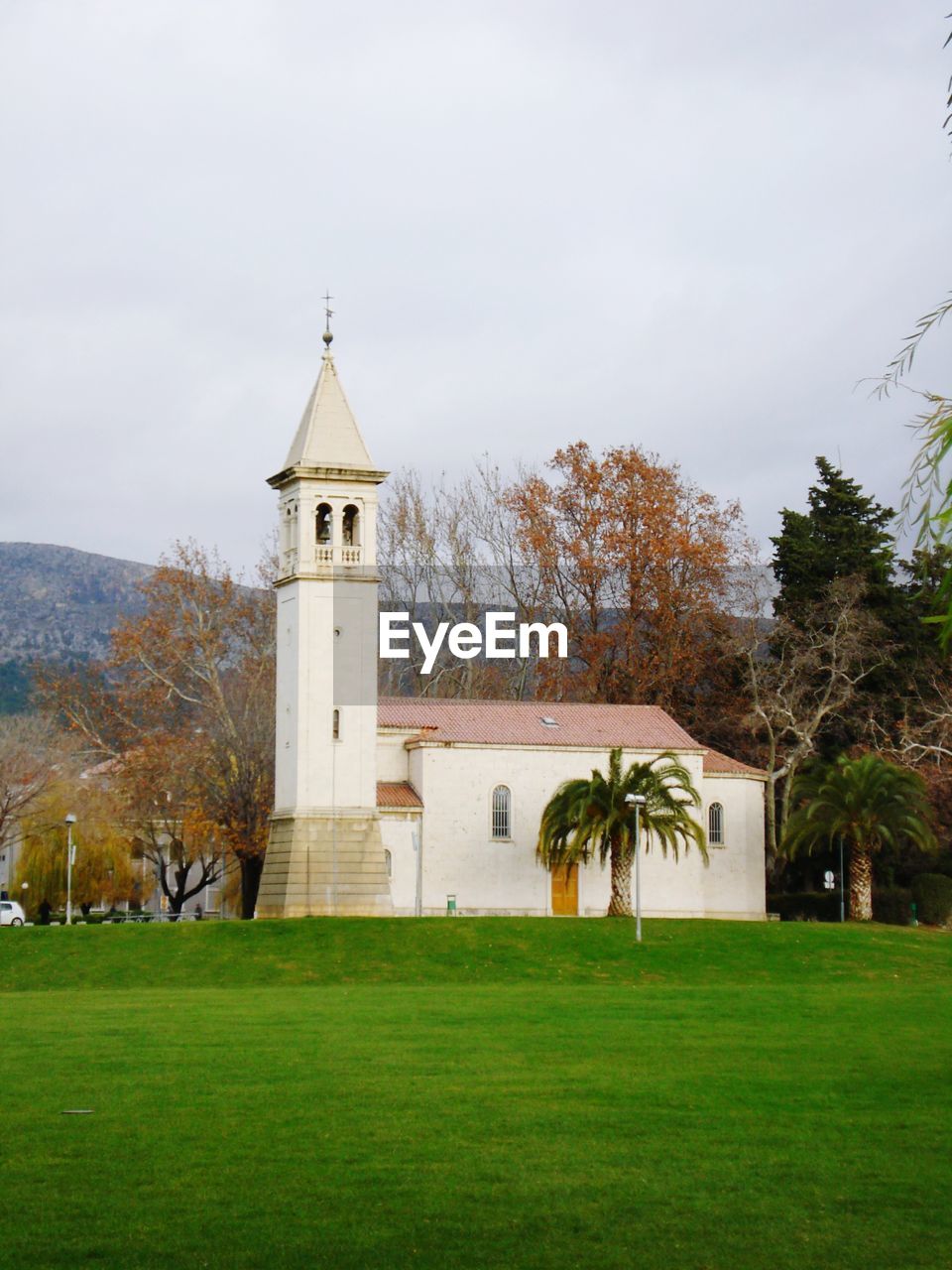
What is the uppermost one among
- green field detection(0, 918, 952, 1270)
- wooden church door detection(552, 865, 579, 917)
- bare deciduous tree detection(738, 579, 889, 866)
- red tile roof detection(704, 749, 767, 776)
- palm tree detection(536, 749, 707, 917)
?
bare deciduous tree detection(738, 579, 889, 866)

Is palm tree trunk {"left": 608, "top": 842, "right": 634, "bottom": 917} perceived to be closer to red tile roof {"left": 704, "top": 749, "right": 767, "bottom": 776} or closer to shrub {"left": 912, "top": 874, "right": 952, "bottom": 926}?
red tile roof {"left": 704, "top": 749, "right": 767, "bottom": 776}

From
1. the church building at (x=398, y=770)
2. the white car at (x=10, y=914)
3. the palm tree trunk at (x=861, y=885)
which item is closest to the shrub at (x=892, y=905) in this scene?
the palm tree trunk at (x=861, y=885)

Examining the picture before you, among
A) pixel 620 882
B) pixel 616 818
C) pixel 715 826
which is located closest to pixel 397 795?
pixel 620 882

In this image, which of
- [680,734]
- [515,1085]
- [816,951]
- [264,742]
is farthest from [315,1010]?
[264,742]

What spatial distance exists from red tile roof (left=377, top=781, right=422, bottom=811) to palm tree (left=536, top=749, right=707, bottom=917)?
7.45m

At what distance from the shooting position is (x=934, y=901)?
62.8 m

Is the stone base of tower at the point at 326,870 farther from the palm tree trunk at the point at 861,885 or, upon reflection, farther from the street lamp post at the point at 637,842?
the palm tree trunk at the point at 861,885

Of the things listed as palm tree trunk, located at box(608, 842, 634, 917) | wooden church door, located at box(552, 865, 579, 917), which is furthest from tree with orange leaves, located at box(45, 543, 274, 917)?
palm tree trunk, located at box(608, 842, 634, 917)

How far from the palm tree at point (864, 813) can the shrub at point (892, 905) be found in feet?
14.8

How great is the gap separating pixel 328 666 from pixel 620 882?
457 inches

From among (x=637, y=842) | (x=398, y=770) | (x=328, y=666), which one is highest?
(x=328, y=666)

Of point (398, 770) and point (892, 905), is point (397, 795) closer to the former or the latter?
point (398, 770)

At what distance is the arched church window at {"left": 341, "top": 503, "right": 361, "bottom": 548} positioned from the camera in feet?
193

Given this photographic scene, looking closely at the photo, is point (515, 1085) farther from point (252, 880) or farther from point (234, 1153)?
point (252, 880)
